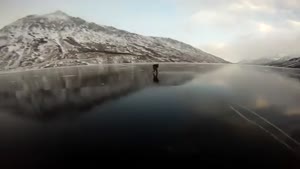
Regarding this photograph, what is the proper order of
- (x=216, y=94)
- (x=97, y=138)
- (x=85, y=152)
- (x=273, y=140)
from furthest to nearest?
(x=216, y=94), (x=97, y=138), (x=273, y=140), (x=85, y=152)

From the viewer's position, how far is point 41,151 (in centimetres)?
2261

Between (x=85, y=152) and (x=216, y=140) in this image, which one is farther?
(x=216, y=140)

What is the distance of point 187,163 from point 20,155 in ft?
42.0

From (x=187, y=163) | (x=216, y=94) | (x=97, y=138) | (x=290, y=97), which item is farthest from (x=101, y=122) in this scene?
(x=290, y=97)

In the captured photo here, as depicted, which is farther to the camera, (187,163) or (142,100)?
(142,100)

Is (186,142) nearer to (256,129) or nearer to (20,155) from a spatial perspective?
(256,129)

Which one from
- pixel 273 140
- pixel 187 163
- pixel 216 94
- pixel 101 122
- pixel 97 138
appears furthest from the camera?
pixel 216 94

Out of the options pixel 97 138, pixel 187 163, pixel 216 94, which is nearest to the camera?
pixel 187 163

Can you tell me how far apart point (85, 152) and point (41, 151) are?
369cm

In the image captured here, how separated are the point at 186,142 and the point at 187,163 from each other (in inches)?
168

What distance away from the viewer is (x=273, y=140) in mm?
23281

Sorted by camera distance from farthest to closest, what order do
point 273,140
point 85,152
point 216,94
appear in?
point 216,94, point 273,140, point 85,152

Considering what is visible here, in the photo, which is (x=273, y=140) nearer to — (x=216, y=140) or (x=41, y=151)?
(x=216, y=140)

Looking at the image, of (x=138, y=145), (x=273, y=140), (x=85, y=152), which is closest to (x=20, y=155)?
(x=85, y=152)
